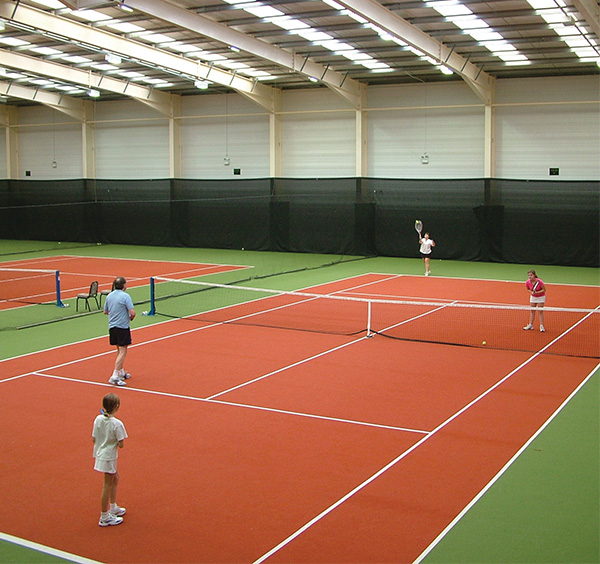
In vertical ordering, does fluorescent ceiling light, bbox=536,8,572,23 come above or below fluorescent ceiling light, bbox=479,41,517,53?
below

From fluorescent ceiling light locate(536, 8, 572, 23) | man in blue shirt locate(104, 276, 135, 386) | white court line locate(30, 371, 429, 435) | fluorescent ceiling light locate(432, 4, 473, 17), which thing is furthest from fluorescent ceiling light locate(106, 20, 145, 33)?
white court line locate(30, 371, 429, 435)

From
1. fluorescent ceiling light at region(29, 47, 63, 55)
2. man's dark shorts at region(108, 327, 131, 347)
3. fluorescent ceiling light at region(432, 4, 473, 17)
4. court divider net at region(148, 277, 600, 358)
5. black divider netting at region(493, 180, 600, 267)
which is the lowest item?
court divider net at region(148, 277, 600, 358)

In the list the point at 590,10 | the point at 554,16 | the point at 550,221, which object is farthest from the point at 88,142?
the point at 590,10

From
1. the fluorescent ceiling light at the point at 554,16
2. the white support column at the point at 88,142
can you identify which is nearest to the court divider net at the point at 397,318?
the fluorescent ceiling light at the point at 554,16

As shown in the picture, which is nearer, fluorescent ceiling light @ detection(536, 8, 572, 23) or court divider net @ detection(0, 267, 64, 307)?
court divider net @ detection(0, 267, 64, 307)

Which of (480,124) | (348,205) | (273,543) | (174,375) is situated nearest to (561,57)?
(480,124)

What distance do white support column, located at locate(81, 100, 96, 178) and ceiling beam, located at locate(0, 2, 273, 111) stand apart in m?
10.2

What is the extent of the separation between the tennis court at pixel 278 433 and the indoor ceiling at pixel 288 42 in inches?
333

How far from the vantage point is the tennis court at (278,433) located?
6.31 m

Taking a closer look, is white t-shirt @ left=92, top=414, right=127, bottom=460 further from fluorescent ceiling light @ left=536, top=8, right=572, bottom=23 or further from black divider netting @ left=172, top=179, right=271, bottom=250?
black divider netting @ left=172, top=179, right=271, bottom=250

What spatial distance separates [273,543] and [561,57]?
915 inches

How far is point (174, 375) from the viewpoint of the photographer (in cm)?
1163

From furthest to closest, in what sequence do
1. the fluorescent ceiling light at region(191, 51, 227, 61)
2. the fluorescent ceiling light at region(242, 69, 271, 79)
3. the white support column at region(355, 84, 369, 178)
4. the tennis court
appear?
the white support column at region(355, 84, 369, 178) → the fluorescent ceiling light at region(242, 69, 271, 79) → the fluorescent ceiling light at region(191, 51, 227, 61) → the tennis court

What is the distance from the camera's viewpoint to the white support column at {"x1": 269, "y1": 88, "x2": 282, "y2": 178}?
3266 cm
